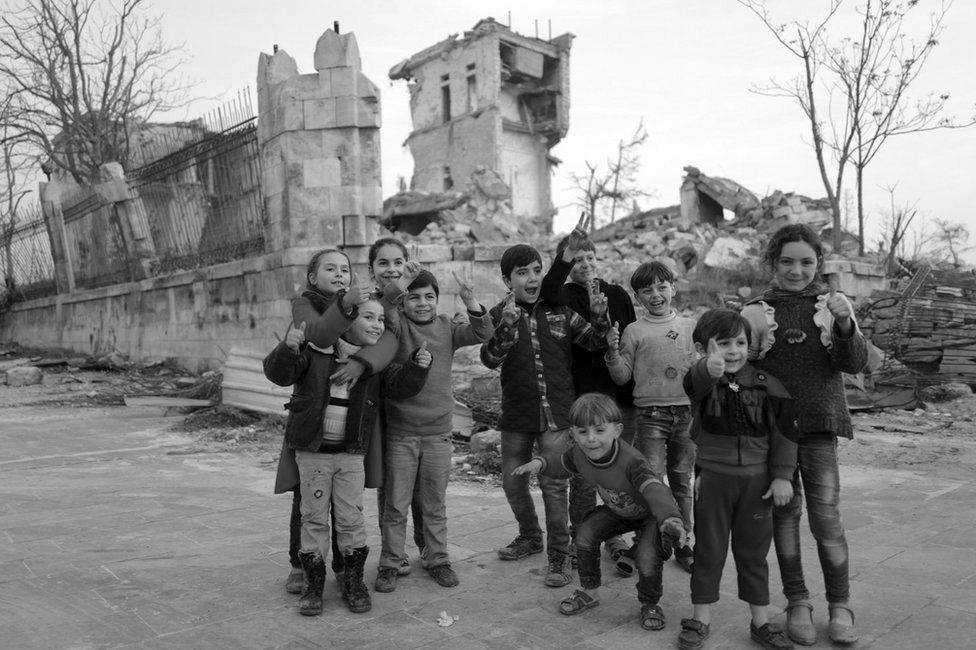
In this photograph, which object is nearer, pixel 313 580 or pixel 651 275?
pixel 313 580

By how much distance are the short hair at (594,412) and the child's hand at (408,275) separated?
1.02 m

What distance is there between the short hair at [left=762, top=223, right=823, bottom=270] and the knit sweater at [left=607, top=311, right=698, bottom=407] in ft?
2.22

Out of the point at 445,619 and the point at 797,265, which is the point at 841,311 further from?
the point at 445,619

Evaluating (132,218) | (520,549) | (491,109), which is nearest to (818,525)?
(520,549)

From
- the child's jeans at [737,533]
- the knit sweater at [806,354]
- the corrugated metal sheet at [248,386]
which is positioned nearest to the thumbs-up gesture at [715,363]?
the knit sweater at [806,354]

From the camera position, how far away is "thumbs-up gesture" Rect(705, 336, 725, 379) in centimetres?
284

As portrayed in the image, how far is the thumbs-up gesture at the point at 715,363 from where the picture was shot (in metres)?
2.84

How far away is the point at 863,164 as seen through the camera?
1695cm

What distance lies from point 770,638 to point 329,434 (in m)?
1.91

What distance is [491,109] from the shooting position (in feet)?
122

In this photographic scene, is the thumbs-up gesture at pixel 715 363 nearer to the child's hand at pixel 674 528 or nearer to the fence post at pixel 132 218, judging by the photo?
the child's hand at pixel 674 528

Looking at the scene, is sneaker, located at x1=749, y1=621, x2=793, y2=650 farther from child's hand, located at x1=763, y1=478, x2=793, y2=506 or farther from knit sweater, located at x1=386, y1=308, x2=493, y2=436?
knit sweater, located at x1=386, y1=308, x2=493, y2=436

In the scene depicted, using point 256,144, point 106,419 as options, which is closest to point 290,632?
point 106,419

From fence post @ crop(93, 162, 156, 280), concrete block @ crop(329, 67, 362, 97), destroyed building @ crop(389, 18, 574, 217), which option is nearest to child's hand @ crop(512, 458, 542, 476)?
concrete block @ crop(329, 67, 362, 97)
